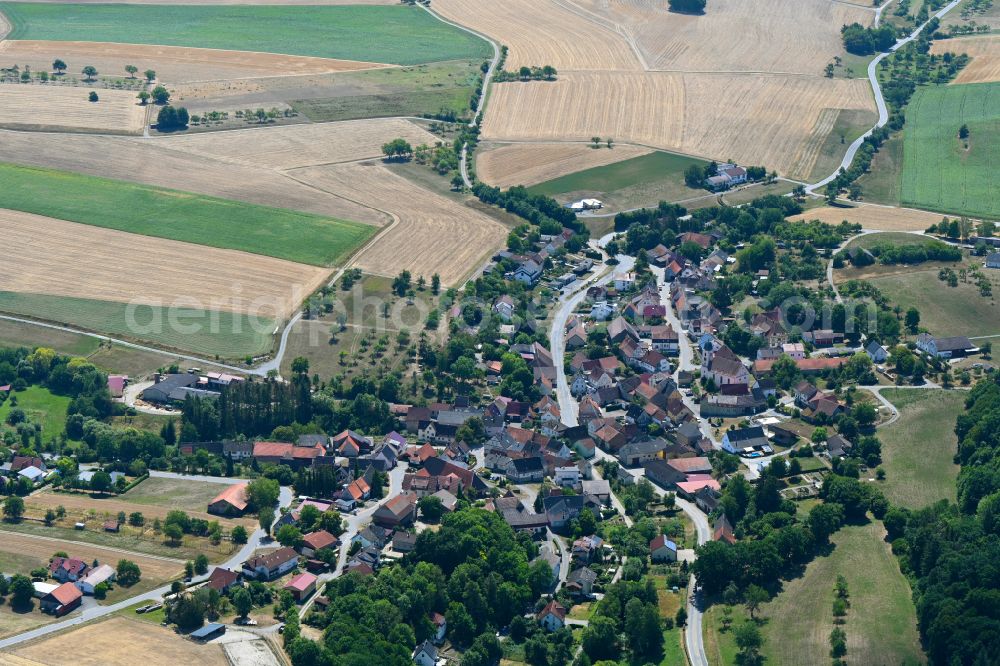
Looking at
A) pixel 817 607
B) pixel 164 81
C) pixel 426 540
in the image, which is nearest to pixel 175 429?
pixel 426 540

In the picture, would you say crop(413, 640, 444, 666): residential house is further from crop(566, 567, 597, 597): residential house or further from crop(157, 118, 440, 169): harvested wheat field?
crop(157, 118, 440, 169): harvested wheat field

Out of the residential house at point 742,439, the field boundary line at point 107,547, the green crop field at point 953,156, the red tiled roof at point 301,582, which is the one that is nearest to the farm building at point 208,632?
the red tiled roof at point 301,582

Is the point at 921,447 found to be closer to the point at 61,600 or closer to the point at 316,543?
the point at 316,543

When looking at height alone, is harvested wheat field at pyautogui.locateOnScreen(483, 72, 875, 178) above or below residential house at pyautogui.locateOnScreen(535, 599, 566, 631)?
above

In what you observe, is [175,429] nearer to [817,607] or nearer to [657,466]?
[657,466]

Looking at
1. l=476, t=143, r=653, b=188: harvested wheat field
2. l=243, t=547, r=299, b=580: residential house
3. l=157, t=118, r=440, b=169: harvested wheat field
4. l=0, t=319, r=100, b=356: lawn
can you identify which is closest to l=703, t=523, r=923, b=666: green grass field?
l=243, t=547, r=299, b=580: residential house

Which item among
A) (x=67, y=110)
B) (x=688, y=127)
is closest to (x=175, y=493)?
(x=67, y=110)
